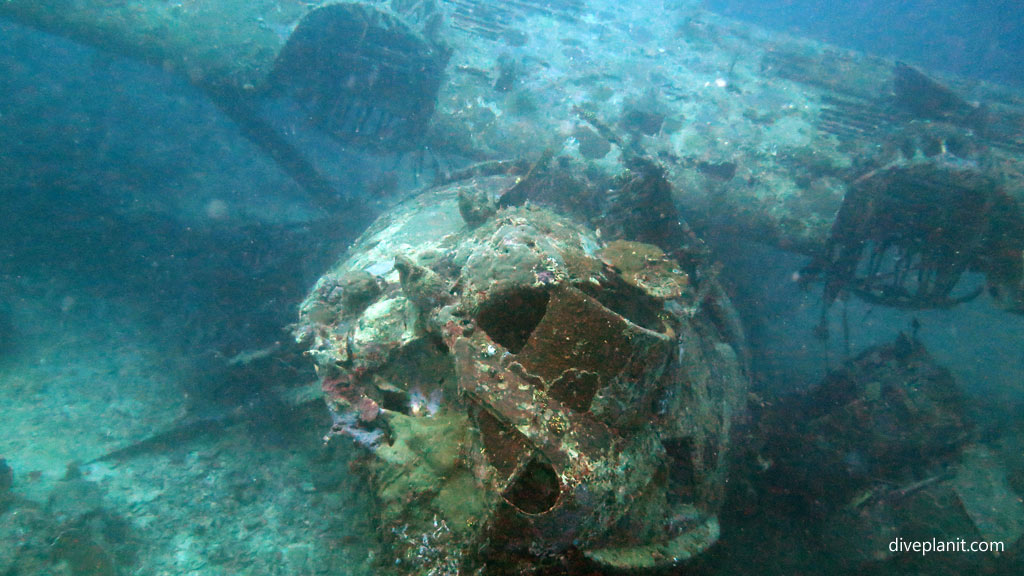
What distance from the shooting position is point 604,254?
11.7ft

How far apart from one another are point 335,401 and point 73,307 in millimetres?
7606

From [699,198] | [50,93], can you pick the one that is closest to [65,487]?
[699,198]

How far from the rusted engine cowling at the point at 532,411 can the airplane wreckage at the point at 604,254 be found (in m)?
0.02

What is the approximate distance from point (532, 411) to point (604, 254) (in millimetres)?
1816

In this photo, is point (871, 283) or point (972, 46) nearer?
point (871, 283)

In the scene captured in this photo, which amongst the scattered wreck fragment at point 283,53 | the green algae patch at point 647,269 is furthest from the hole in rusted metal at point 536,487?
the scattered wreck fragment at point 283,53

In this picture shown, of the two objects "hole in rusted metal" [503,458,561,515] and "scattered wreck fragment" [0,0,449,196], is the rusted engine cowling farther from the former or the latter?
"scattered wreck fragment" [0,0,449,196]

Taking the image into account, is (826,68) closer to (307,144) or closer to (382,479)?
(307,144)

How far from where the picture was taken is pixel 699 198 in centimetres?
793

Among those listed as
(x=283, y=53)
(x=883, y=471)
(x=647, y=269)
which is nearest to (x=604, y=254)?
(x=647, y=269)

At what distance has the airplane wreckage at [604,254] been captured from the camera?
7.36 ft

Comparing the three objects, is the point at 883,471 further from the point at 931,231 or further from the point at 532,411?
the point at 532,411

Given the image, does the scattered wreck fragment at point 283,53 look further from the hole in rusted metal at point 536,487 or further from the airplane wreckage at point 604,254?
the hole in rusted metal at point 536,487

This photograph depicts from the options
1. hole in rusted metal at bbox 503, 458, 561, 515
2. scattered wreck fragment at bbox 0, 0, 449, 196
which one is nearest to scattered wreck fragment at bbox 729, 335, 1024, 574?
hole in rusted metal at bbox 503, 458, 561, 515
